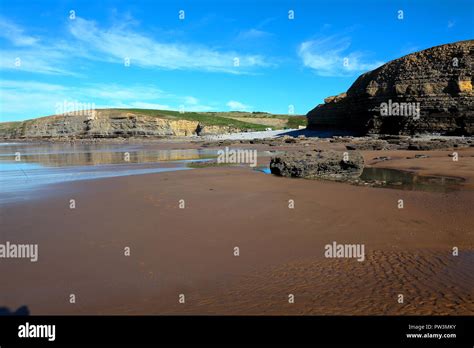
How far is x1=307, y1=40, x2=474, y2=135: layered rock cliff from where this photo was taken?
3269 cm

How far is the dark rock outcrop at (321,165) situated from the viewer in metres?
13.6

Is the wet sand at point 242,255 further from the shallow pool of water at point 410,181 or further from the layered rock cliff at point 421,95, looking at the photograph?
the layered rock cliff at point 421,95

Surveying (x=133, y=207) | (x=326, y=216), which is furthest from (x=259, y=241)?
(x=133, y=207)

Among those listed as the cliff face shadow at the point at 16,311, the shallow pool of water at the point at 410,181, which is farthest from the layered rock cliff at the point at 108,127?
the cliff face shadow at the point at 16,311

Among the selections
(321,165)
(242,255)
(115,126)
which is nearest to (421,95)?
(321,165)

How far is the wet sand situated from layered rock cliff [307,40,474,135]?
95.3ft

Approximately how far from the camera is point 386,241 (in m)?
5.87

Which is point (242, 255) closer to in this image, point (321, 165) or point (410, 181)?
point (321, 165)

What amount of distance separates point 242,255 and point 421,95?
124ft

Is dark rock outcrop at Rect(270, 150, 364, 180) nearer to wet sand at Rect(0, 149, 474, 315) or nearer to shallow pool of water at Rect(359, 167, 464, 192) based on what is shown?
shallow pool of water at Rect(359, 167, 464, 192)

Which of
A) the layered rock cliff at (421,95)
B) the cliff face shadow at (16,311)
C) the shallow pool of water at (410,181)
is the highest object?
the layered rock cliff at (421,95)

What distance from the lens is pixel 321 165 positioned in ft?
44.7

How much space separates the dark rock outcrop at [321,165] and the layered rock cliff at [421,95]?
25.6 m
